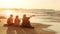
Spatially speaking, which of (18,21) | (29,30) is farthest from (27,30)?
(18,21)

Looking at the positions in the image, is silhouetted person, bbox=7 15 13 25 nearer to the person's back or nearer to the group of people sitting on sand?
the group of people sitting on sand

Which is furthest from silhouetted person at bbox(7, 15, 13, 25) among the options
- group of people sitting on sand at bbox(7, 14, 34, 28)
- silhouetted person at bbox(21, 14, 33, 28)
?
silhouetted person at bbox(21, 14, 33, 28)

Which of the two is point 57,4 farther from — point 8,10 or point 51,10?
point 8,10

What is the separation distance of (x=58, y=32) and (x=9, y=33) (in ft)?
1.67

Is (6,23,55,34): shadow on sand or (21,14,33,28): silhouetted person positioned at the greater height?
(21,14,33,28): silhouetted person

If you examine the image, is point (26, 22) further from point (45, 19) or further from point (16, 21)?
point (45, 19)

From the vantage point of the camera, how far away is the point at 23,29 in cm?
134

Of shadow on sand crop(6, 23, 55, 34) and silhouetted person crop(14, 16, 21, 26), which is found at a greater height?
silhouetted person crop(14, 16, 21, 26)

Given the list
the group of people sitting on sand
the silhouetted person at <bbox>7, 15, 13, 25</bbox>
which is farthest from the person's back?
the silhouetted person at <bbox>7, 15, 13, 25</bbox>

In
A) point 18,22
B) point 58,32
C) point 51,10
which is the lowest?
point 58,32

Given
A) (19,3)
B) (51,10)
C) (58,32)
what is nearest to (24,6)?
(19,3)

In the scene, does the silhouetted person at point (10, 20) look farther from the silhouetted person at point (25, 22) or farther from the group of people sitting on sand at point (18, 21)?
the silhouetted person at point (25, 22)

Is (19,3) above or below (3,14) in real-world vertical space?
above

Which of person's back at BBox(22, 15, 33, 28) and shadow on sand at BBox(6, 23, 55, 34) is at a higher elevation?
person's back at BBox(22, 15, 33, 28)
